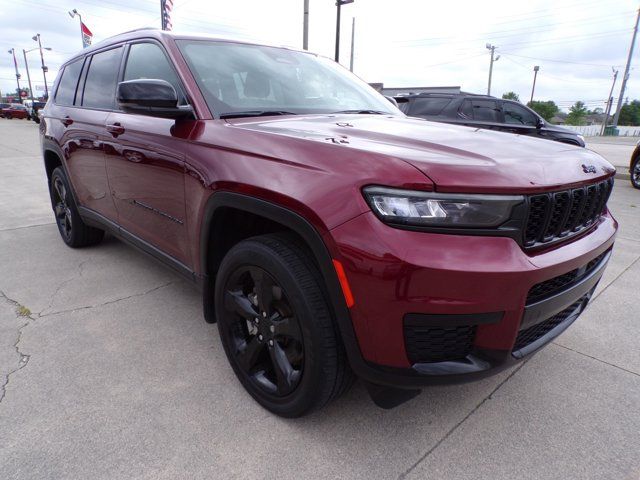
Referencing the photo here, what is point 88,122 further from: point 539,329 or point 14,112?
point 14,112

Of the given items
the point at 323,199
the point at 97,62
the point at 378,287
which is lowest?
A: the point at 378,287

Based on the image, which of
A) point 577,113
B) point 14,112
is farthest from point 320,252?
point 577,113

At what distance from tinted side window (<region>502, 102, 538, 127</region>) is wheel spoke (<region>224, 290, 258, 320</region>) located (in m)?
9.70

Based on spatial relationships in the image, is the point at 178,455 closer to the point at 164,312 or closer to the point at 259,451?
the point at 259,451

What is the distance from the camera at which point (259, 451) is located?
1.84 meters

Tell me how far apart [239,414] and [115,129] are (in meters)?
2.04

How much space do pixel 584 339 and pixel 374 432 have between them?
1661 millimetres

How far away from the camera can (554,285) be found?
1676 mm

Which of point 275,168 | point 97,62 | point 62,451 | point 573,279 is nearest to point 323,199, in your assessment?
point 275,168

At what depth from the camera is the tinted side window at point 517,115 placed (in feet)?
33.2

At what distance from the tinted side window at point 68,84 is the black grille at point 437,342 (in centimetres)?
379

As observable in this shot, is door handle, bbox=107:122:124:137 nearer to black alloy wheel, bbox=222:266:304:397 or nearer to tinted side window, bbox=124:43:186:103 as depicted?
tinted side window, bbox=124:43:186:103

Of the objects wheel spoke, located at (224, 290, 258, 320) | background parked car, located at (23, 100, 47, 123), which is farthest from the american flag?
wheel spoke, located at (224, 290, 258, 320)

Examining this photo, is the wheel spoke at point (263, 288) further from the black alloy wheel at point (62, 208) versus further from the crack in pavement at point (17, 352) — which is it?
the black alloy wheel at point (62, 208)
